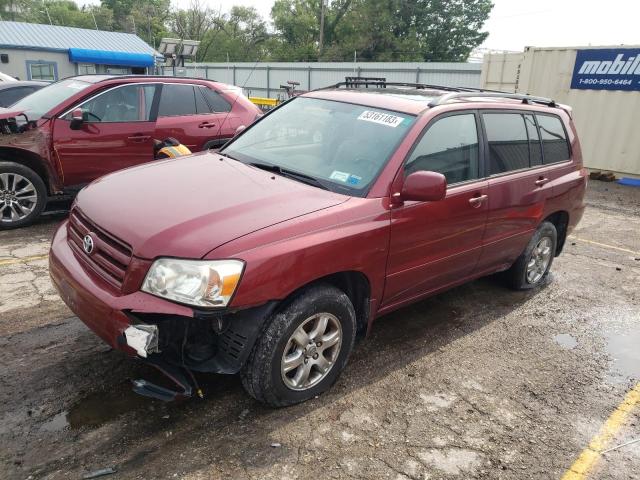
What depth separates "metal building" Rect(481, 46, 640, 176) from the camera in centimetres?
1041

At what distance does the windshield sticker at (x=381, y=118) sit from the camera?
342 cm

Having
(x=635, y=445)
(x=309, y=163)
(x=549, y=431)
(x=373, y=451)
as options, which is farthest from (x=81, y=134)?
(x=635, y=445)

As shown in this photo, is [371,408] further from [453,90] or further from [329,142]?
[453,90]

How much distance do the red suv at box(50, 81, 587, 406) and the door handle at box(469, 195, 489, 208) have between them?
0.01 meters

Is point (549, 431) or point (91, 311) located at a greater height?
point (91, 311)

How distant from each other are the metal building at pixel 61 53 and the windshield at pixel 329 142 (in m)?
25.1

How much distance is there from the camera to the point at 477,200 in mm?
3738

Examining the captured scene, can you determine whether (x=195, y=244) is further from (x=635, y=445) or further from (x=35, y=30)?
(x=35, y=30)

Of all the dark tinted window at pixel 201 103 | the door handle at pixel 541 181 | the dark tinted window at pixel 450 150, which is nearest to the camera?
the dark tinted window at pixel 450 150

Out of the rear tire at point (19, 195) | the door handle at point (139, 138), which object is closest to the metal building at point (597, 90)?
the door handle at point (139, 138)

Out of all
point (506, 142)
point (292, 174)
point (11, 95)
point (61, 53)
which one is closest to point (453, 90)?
point (506, 142)

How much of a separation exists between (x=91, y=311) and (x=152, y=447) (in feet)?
2.51

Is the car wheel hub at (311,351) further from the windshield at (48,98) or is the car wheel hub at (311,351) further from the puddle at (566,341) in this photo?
the windshield at (48,98)

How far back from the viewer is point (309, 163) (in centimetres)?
341
